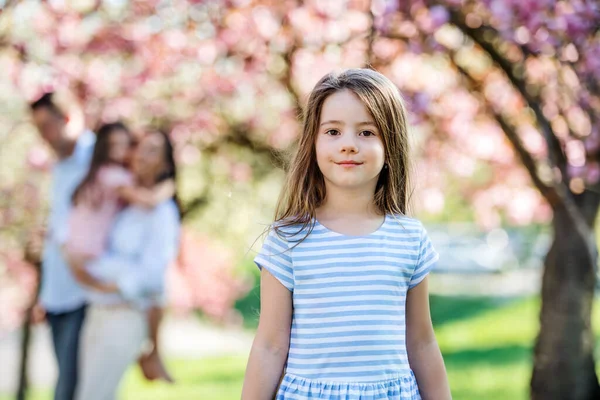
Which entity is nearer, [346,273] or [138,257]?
[346,273]

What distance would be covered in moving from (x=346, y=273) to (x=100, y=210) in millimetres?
2152

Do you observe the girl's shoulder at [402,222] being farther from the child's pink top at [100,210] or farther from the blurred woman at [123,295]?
the child's pink top at [100,210]

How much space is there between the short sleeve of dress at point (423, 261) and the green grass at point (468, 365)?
348 centimetres

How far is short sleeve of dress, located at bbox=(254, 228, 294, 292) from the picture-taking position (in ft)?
6.27

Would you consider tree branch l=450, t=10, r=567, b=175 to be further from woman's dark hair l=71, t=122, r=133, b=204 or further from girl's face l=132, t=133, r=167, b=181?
woman's dark hair l=71, t=122, r=133, b=204

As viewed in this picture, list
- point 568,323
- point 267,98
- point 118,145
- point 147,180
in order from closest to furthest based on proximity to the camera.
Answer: point 568,323, point 147,180, point 118,145, point 267,98

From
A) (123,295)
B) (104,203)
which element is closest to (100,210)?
(104,203)

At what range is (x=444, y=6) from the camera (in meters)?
3.41

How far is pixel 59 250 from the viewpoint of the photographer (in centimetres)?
381

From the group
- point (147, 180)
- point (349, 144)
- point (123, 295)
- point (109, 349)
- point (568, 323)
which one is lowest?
point (109, 349)

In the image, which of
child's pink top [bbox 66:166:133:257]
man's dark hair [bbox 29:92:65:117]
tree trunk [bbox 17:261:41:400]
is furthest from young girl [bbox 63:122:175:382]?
tree trunk [bbox 17:261:41:400]

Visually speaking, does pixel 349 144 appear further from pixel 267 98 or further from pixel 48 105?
pixel 267 98

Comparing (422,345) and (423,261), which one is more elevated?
(423,261)

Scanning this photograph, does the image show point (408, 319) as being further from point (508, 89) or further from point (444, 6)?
point (508, 89)
